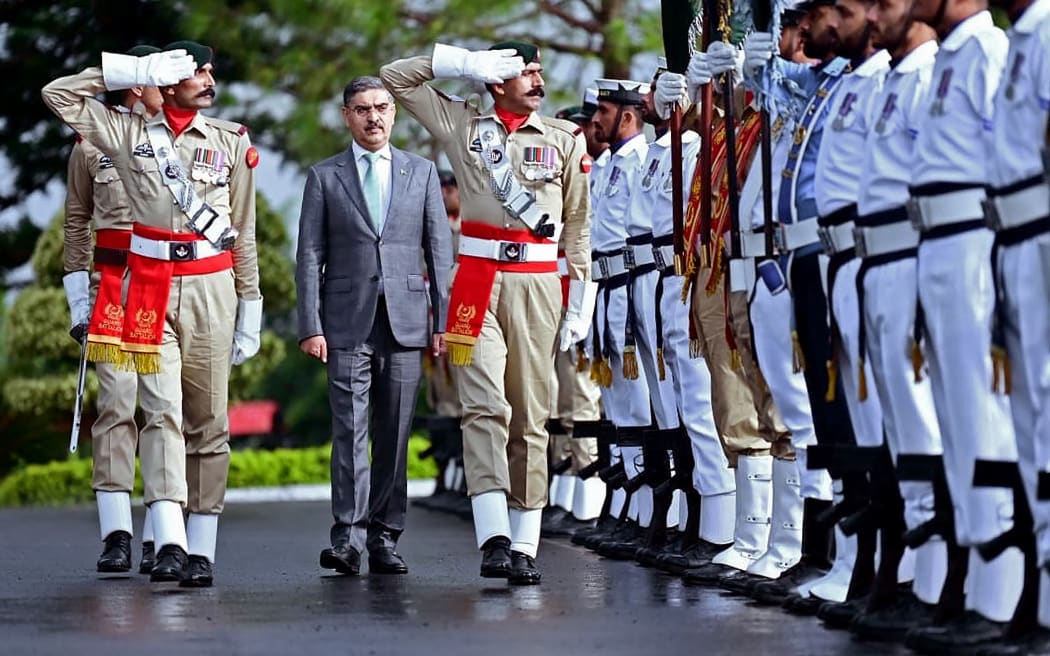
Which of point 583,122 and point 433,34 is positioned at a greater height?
point 433,34

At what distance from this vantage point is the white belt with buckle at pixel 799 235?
8.77m

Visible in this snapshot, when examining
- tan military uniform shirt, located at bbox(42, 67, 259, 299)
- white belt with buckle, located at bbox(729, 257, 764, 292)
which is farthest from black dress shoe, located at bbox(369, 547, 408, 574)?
white belt with buckle, located at bbox(729, 257, 764, 292)

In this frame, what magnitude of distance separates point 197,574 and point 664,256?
8.96ft

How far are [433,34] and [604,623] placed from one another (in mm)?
13498

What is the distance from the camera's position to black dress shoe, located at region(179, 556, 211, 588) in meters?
10.2

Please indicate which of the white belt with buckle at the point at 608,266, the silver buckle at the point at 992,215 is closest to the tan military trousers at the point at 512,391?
the white belt with buckle at the point at 608,266

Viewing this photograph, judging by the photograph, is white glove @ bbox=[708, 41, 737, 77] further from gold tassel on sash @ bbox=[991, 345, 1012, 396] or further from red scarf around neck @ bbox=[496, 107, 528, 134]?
gold tassel on sash @ bbox=[991, 345, 1012, 396]

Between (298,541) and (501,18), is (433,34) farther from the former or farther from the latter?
(298,541)

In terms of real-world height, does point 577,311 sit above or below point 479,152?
below

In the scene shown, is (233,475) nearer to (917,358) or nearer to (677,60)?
(677,60)

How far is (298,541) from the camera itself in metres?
13.5

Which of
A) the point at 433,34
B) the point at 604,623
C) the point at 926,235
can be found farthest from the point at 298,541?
the point at 433,34

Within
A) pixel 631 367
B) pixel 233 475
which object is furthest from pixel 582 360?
pixel 233 475

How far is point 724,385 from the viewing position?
33.9ft
